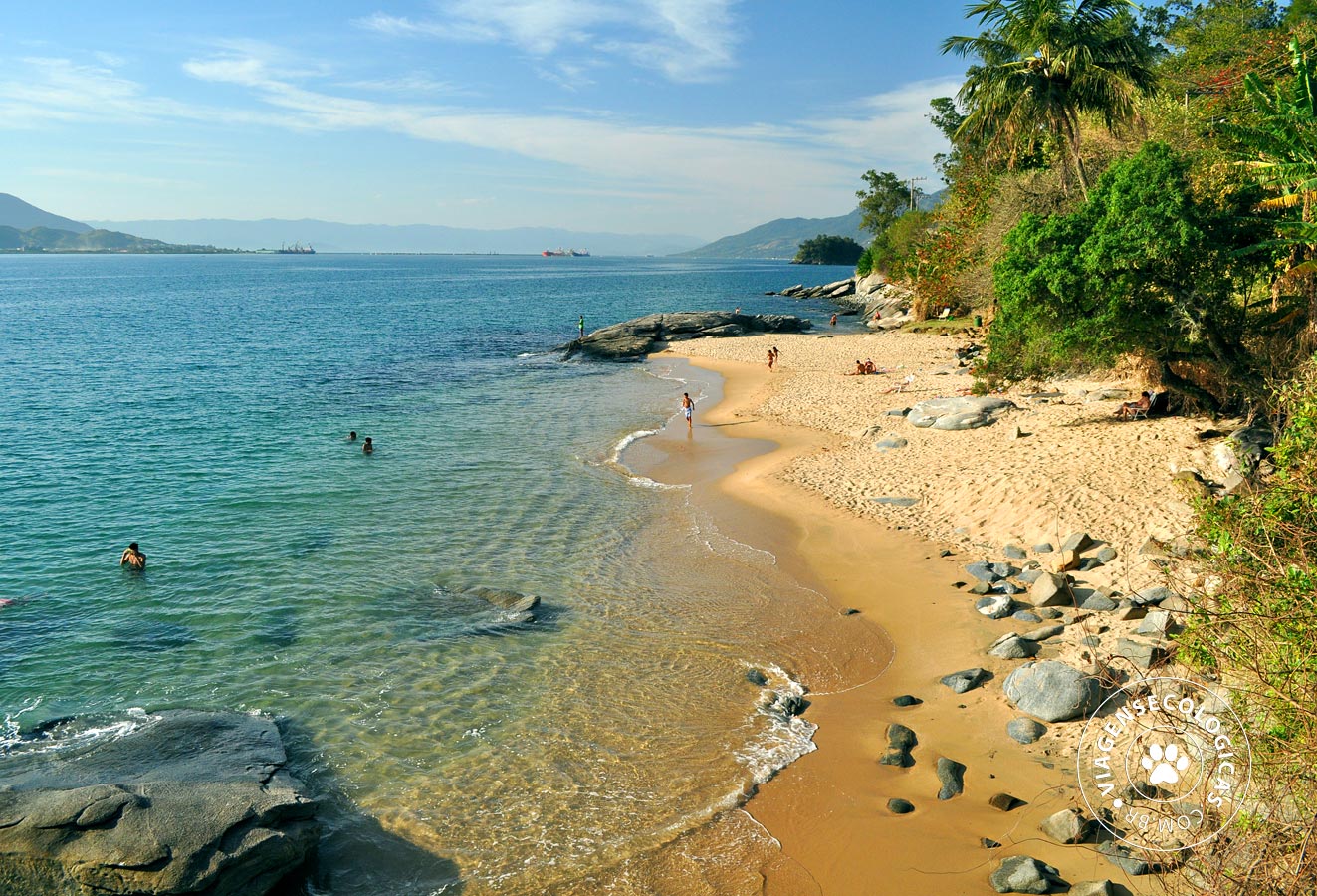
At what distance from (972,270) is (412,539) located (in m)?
33.0

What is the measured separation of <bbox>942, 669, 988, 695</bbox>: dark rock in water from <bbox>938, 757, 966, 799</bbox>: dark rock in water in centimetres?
197

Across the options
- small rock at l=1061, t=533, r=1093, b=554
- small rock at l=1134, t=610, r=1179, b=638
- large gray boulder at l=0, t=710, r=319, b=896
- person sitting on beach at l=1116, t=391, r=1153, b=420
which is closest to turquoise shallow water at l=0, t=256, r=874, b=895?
large gray boulder at l=0, t=710, r=319, b=896

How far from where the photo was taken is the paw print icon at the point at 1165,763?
8.68 m

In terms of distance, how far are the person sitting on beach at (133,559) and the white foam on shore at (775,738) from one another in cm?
1559

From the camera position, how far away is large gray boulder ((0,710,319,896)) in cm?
830

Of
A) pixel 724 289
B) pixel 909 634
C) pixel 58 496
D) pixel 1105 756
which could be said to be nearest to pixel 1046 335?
pixel 909 634

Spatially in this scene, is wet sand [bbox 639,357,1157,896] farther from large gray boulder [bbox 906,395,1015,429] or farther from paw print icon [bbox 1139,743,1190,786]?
large gray boulder [bbox 906,395,1015,429]

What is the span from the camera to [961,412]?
86.5ft

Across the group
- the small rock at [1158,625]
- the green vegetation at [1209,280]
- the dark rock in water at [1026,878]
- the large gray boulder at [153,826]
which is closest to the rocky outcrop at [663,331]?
the green vegetation at [1209,280]

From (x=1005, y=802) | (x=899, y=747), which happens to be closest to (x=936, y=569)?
(x=899, y=747)

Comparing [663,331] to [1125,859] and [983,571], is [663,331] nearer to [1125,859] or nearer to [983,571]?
[983,571]

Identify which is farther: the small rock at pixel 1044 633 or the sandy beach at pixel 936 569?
the small rock at pixel 1044 633

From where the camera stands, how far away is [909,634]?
14.9 meters

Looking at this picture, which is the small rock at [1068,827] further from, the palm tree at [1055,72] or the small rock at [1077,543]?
the palm tree at [1055,72]
